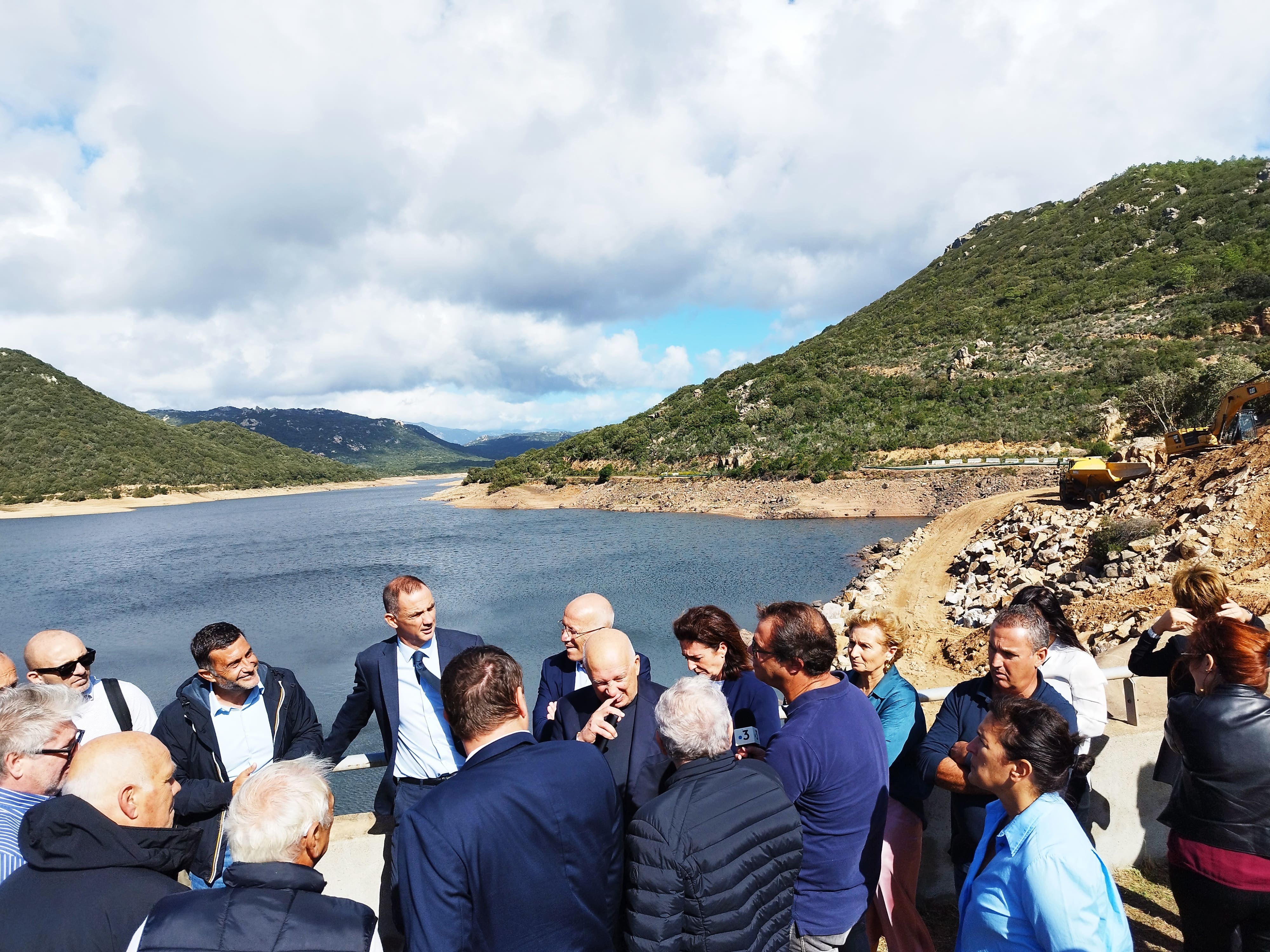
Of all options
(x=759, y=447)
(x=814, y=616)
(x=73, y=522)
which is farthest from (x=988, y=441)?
(x=73, y=522)

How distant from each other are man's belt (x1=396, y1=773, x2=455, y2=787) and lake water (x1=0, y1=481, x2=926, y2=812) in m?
6.60

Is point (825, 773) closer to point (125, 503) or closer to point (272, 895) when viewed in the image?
point (272, 895)

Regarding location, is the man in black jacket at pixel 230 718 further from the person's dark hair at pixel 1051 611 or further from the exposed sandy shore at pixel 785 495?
the exposed sandy shore at pixel 785 495

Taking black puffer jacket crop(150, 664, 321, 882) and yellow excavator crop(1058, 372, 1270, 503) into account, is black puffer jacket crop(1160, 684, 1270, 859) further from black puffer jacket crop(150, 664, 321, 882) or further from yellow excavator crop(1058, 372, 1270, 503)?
yellow excavator crop(1058, 372, 1270, 503)

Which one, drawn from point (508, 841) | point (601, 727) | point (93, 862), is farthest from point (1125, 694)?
point (93, 862)

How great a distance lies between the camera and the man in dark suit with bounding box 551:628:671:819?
7.52ft

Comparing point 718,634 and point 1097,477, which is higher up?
point 718,634

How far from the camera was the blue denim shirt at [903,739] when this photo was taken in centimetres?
281

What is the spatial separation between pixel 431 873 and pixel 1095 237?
83265 mm

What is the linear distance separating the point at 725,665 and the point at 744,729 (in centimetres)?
35

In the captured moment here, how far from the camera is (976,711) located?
2.68 m

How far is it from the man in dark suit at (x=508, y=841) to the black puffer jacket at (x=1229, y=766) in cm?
202

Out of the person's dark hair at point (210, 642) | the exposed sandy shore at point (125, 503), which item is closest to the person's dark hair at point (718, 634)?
the person's dark hair at point (210, 642)


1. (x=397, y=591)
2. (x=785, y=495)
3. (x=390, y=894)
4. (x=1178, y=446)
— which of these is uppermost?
(x=1178, y=446)
